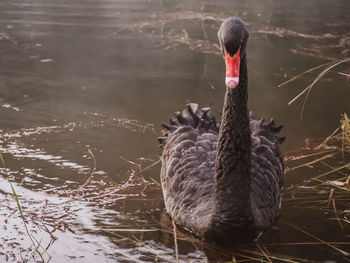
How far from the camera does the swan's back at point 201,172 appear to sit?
11.8 ft

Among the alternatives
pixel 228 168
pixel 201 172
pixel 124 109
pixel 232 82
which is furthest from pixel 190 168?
pixel 124 109

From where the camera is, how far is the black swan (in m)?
3.27

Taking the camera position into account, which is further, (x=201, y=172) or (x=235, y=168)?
(x=201, y=172)

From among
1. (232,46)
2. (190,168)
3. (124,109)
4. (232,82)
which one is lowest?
(124,109)

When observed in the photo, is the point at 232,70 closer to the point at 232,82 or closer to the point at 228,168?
the point at 232,82

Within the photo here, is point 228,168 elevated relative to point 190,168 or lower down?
elevated

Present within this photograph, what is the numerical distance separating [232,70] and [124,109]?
3.23m

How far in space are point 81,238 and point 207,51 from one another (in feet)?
20.6

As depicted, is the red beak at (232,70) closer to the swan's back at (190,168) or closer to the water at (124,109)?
the swan's back at (190,168)

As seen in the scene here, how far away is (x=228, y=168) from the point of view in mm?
3365

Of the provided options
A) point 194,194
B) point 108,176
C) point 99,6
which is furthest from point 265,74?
point 99,6

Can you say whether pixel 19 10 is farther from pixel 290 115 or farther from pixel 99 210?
pixel 99 210

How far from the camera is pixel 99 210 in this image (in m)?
3.94

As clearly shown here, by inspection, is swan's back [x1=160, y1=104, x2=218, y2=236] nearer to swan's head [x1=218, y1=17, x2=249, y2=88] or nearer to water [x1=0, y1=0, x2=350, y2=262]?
water [x1=0, y1=0, x2=350, y2=262]
